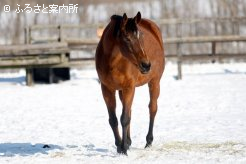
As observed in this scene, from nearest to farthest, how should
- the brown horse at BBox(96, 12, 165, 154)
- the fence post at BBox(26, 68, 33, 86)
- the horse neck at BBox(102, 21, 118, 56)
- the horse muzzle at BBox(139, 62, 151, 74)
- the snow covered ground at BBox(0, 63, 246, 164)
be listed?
the horse muzzle at BBox(139, 62, 151, 74) < the brown horse at BBox(96, 12, 165, 154) < the horse neck at BBox(102, 21, 118, 56) < the snow covered ground at BBox(0, 63, 246, 164) < the fence post at BBox(26, 68, 33, 86)

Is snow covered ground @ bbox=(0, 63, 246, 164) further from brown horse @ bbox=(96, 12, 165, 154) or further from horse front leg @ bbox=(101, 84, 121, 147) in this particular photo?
brown horse @ bbox=(96, 12, 165, 154)

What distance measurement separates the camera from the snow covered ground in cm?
542

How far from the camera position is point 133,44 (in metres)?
4.96

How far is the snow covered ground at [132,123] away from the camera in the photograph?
5.42 m

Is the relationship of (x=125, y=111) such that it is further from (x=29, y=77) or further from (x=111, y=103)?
(x=29, y=77)

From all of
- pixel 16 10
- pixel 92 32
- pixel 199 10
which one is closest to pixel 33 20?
pixel 16 10

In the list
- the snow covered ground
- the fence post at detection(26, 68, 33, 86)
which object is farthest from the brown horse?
the fence post at detection(26, 68, 33, 86)

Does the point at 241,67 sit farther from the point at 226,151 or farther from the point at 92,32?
the point at 226,151

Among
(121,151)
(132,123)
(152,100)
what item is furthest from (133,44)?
(132,123)

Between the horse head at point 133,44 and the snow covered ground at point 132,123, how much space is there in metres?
0.94

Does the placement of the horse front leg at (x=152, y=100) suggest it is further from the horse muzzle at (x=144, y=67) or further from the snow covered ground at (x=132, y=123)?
the horse muzzle at (x=144, y=67)

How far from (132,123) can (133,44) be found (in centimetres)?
282

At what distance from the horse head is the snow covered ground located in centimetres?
94

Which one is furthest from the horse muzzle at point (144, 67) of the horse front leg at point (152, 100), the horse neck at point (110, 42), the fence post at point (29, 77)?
the fence post at point (29, 77)
